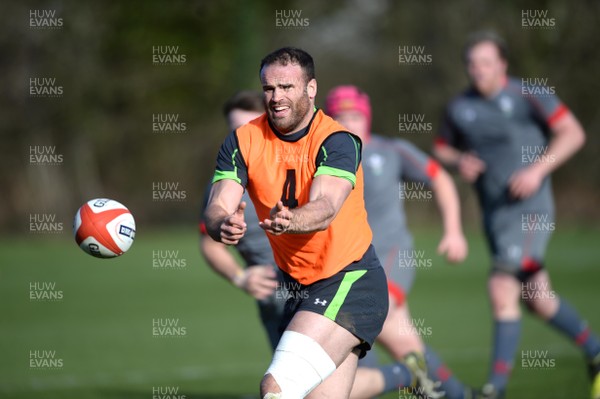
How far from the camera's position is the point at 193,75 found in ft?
111

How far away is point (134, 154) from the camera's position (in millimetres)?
32750

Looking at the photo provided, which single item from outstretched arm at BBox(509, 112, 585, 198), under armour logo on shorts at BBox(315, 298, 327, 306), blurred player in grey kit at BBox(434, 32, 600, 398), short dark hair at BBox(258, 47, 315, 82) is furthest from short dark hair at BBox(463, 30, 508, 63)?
under armour logo on shorts at BBox(315, 298, 327, 306)

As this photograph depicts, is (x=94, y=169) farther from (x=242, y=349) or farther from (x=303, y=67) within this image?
(x=303, y=67)

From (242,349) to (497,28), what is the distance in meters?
21.1

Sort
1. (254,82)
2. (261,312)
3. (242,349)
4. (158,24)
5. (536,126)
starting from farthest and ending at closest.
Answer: (158,24), (254,82), (242,349), (536,126), (261,312)

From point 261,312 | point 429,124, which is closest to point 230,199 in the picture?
point 261,312

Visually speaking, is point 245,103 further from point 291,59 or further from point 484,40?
point 484,40

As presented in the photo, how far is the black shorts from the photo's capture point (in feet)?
14.1

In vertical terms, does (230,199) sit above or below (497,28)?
below

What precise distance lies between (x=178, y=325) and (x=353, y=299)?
8.61 meters

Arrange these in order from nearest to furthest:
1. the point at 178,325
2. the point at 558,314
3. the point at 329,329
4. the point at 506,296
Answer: the point at 329,329 → the point at 558,314 → the point at 506,296 → the point at 178,325

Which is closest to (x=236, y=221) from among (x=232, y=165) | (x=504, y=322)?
(x=232, y=165)

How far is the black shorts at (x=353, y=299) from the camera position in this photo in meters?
4.31

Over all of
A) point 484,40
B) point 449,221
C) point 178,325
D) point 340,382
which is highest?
point 484,40
